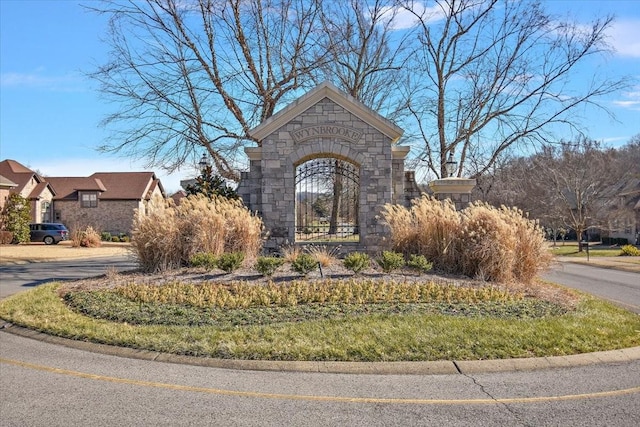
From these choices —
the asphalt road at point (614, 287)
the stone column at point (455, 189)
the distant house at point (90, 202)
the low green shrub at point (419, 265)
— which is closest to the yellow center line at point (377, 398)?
the asphalt road at point (614, 287)

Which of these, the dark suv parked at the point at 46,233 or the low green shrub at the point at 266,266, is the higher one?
the dark suv parked at the point at 46,233

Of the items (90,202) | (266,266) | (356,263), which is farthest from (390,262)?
(90,202)

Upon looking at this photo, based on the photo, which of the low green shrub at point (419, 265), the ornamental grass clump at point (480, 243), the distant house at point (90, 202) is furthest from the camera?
the distant house at point (90, 202)

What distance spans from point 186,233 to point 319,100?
5924mm

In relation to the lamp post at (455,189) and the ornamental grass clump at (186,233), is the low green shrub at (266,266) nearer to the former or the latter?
the ornamental grass clump at (186,233)

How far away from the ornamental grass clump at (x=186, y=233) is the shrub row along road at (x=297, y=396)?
633 centimetres

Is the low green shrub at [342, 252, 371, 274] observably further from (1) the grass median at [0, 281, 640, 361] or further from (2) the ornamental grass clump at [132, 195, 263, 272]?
(2) the ornamental grass clump at [132, 195, 263, 272]

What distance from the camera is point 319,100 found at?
51.9 ft

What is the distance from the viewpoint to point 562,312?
8.37m

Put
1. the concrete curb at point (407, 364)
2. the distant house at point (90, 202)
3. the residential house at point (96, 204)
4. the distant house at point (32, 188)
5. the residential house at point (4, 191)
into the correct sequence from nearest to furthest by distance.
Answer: the concrete curb at point (407, 364)
the residential house at point (4, 191)
the distant house at point (32, 188)
the distant house at point (90, 202)
the residential house at point (96, 204)

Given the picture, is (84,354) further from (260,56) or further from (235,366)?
(260,56)

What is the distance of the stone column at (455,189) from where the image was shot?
16.1 meters

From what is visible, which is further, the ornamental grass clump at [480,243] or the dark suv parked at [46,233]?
the dark suv parked at [46,233]

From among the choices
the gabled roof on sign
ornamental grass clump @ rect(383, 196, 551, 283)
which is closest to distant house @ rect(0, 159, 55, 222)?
the gabled roof on sign
